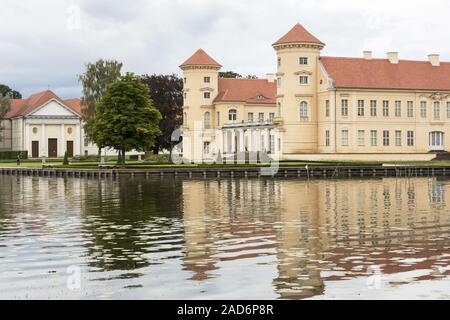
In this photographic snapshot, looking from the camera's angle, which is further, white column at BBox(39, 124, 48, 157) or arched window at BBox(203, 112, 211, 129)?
white column at BBox(39, 124, 48, 157)

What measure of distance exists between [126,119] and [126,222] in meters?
48.1

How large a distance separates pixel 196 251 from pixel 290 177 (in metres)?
51.3

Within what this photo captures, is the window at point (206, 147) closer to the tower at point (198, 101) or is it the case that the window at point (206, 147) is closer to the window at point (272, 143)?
the tower at point (198, 101)

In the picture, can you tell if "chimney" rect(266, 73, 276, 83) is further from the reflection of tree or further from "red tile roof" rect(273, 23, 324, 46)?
the reflection of tree

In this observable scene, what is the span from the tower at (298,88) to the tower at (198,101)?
15.4 meters

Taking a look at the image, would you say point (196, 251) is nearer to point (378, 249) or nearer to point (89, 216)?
point (378, 249)

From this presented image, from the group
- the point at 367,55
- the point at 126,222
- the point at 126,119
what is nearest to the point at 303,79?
the point at 367,55

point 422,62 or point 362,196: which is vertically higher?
point 422,62

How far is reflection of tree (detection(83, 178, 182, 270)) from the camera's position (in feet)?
66.5

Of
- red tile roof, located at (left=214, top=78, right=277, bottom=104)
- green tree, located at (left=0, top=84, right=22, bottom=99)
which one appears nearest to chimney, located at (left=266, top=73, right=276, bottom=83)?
red tile roof, located at (left=214, top=78, right=277, bottom=104)

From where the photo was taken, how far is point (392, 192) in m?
48.7

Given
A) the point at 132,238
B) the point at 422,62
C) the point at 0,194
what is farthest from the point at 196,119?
the point at 132,238

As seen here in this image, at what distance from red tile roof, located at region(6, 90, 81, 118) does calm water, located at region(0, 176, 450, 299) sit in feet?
296

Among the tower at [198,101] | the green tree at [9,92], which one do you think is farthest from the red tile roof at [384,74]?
the green tree at [9,92]
